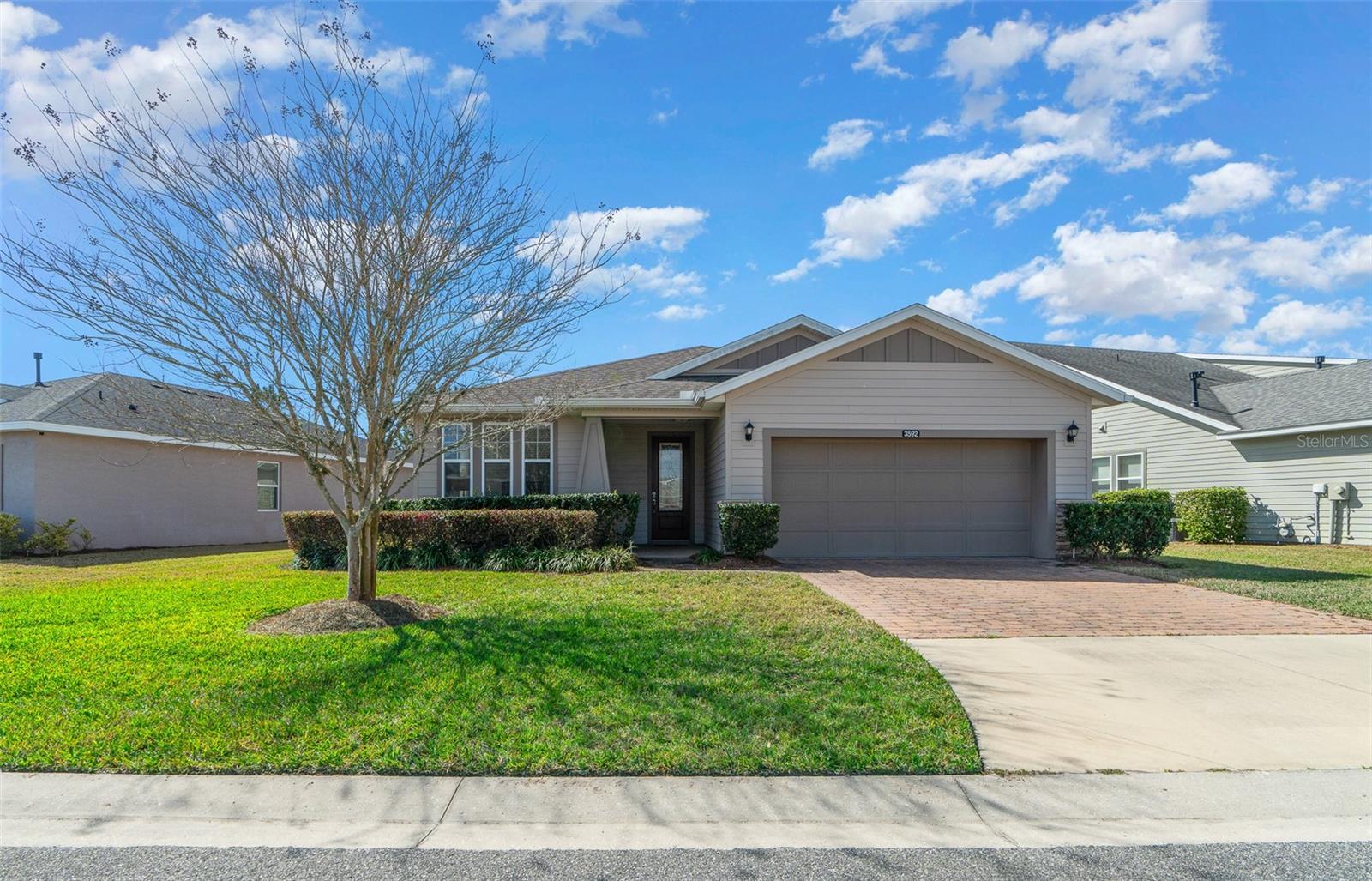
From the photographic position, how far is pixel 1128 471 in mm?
20891

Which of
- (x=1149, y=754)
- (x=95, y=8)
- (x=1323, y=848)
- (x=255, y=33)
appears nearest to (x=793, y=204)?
(x=255, y=33)

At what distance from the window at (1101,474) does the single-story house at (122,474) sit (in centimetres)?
2095

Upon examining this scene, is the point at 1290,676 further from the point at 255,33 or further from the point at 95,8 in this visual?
the point at 95,8

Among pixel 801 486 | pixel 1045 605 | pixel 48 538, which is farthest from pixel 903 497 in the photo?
pixel 48 538

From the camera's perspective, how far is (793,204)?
12094mm

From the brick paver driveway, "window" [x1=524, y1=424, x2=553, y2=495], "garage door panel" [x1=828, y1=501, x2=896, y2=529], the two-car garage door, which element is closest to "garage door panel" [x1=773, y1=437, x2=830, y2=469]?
the two-car garage door

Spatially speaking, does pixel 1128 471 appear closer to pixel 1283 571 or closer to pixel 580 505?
pixel 1283 571

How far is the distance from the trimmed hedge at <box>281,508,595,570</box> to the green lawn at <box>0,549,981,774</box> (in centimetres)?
390

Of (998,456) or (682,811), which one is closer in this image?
(682,811)

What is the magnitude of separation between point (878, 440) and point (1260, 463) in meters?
10.9

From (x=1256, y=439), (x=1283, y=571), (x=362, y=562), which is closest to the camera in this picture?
(x=362, y=562)

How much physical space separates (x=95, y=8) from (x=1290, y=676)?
474 inches

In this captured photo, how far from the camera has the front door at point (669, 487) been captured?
51.5 ft

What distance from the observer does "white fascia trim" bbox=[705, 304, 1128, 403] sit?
12.6m
